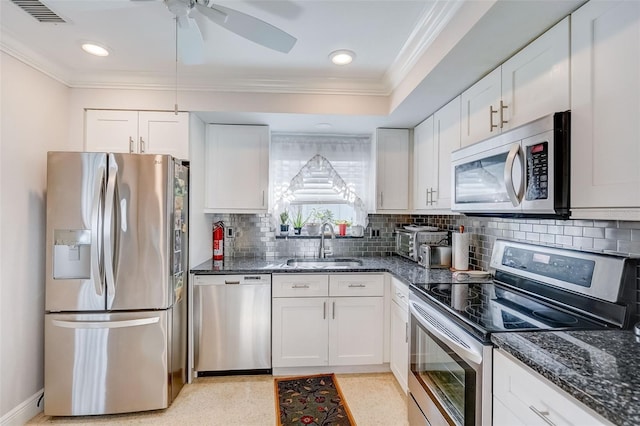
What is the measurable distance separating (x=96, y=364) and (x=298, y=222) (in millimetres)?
2022

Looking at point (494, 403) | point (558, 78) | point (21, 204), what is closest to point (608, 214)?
point (558, 78)

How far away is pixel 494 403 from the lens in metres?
1.22

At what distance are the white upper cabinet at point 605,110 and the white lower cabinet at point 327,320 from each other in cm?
174

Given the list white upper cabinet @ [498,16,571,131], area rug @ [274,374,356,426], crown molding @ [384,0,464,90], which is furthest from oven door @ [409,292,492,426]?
crown molding @ [384,0,464,90]

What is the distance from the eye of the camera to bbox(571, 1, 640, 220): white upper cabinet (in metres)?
1.04

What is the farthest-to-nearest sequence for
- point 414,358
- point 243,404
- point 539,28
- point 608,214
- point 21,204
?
point 243,404, point 21,204, point 414,358, point 539,28, point 608,214

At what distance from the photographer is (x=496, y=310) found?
59.3 inches

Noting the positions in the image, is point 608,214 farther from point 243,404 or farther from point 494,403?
point 243,404

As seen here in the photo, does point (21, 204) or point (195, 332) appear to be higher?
point (21, 204)

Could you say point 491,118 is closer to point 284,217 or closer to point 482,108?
point 482,108

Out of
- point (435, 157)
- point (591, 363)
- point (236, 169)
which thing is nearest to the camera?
point (591, 363)

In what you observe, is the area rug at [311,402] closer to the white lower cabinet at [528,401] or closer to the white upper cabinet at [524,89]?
the white lower cabinet at [528,401]

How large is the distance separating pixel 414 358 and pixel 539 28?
1.82m

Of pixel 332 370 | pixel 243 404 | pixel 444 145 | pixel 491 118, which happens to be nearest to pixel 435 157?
Result: pixel 444 145
